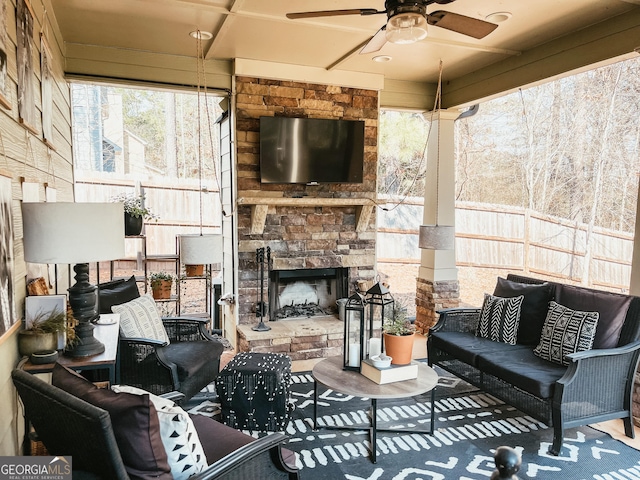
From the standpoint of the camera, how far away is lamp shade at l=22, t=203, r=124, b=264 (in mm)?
1972

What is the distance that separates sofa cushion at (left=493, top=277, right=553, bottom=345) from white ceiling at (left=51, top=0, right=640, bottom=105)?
2015mm

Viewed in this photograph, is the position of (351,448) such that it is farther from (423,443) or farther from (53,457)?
(53,457)

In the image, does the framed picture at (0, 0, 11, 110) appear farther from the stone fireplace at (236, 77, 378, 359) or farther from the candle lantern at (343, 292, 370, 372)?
the stone fireplace at (236, 77, 378, 359)

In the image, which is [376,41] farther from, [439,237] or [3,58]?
[439,237]

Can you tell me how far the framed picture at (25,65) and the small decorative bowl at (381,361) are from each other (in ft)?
7.60

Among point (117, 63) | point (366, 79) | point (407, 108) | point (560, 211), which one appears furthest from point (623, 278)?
point (117, 63)

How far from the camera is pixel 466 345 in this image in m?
3.64

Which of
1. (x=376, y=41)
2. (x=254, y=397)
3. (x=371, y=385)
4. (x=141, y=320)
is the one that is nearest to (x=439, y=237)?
(x=371, y=385)

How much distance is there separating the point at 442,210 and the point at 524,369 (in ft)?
8.43

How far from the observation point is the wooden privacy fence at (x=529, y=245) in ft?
20.4

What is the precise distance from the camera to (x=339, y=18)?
11.1 feet

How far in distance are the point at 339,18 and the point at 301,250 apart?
2.30 meters

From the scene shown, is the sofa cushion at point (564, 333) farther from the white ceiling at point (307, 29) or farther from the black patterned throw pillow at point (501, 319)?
the white ceiling at point (307, 29)

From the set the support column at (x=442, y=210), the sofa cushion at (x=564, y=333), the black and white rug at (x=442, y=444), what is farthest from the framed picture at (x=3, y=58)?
the support column at (x=442, y=210)
